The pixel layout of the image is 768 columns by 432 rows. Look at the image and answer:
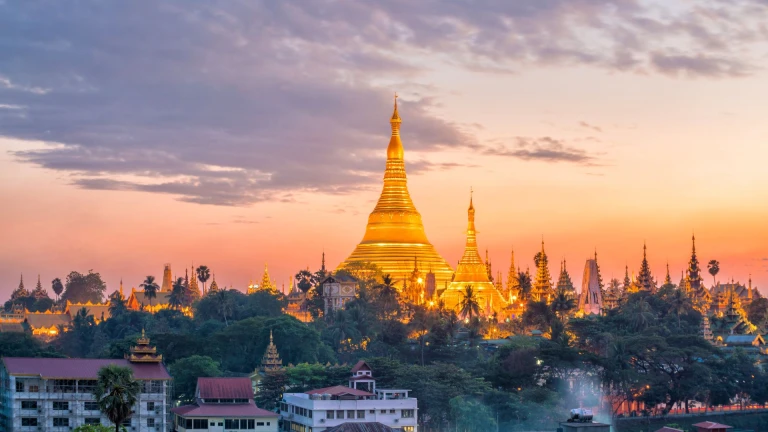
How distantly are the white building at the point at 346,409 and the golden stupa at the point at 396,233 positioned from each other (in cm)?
6820

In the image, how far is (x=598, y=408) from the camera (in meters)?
121

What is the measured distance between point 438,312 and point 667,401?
34.5m

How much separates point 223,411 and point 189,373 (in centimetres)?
1574

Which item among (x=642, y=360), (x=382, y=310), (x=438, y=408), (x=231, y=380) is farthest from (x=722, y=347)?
(x=231, y=380)

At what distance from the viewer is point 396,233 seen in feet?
580

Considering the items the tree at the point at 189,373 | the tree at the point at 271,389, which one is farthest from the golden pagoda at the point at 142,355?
the tree at the point at 271,389

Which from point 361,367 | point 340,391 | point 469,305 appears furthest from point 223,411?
point 469,305

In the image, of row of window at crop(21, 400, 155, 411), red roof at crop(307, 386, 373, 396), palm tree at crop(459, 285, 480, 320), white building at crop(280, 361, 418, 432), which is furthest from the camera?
palm tree at crop(459, 285, 480, 320)

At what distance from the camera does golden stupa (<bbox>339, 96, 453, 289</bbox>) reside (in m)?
174

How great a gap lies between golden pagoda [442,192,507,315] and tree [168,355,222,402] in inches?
2260

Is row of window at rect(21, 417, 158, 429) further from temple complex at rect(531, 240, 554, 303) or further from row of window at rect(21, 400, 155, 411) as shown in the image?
temple complex at rect(531, 240, 554, 303)

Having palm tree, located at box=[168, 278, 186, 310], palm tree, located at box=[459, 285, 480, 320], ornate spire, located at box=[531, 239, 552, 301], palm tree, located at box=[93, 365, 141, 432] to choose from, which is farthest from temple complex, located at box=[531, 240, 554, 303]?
palm tree, located at box=[93, 365, 141, 432]

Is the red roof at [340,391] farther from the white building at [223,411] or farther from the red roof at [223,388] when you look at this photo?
the red roof at [223,388]

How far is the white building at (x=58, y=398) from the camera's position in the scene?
92062 millimetres
